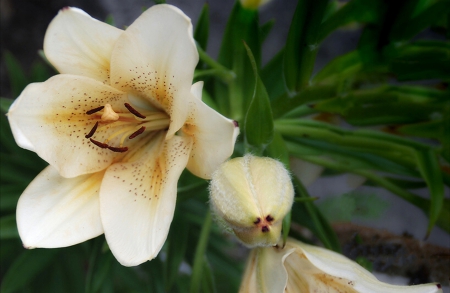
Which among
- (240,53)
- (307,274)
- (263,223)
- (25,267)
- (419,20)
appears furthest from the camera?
(25,267)

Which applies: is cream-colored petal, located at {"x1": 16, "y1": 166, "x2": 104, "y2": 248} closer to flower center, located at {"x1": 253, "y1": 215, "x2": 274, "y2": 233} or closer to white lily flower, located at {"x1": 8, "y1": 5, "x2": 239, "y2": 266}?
white lily flower, located at {"x1": 8, "y1": 5, "x2": 239, "y2": 266}

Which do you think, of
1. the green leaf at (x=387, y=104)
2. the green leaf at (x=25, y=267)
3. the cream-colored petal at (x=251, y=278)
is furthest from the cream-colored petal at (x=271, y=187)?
the green leaf at (x=25, y=267)

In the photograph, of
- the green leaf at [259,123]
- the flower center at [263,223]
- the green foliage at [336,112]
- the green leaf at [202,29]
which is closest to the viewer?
the flower center at [263,223]

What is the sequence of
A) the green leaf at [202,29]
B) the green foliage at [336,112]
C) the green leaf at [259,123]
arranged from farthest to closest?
the green leaf at [202,29] < the green foliage at [336,112] < the green leaf at [259,123]

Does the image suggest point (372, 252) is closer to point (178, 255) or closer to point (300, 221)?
point (300, 221)

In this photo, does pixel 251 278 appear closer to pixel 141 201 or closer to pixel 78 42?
pixel 141 201

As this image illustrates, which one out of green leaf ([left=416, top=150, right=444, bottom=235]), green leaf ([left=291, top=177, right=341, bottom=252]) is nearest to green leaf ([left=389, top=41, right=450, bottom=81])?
green leaf ([left=416, top=150, right=444, bottom=235])

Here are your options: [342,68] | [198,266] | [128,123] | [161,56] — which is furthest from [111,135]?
[342,68]

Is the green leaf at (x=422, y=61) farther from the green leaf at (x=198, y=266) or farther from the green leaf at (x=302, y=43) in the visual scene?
the green leaf at (x=198, y=266)
